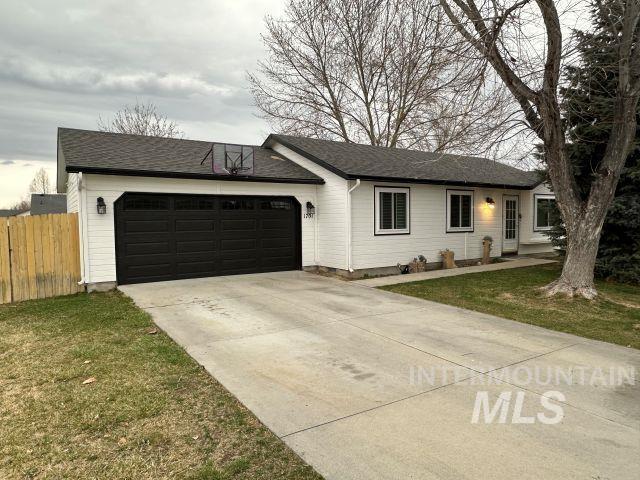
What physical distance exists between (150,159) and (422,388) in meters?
8.57

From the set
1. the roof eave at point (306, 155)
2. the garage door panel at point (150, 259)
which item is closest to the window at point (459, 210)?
the roof eave at point (306, 155)

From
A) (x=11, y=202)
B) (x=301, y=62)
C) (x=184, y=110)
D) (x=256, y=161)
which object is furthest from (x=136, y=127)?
(x=11, y=202)

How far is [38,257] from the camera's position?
320 inches

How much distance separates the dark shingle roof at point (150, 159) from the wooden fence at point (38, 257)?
131 centimetres

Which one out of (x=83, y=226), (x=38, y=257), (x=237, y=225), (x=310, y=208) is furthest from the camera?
(x=310, y=208)

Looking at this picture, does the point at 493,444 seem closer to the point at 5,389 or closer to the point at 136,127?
the point at 5,389

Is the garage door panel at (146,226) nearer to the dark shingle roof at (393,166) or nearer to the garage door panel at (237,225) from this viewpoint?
the garage door panel at (237,225)

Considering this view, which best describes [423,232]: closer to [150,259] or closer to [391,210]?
[391,210]

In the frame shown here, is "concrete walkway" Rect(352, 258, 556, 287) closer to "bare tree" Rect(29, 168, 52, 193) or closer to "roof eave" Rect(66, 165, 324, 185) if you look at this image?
"roof eave" Rect(66, 165, 324, 185)

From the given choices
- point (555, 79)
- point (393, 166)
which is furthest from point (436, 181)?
point (555, 79)

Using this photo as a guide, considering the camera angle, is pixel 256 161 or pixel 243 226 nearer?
pixel 243 226

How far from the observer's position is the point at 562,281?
8.02 metres

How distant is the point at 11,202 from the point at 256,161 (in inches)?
2844

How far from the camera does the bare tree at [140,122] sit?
27562 millimetres
